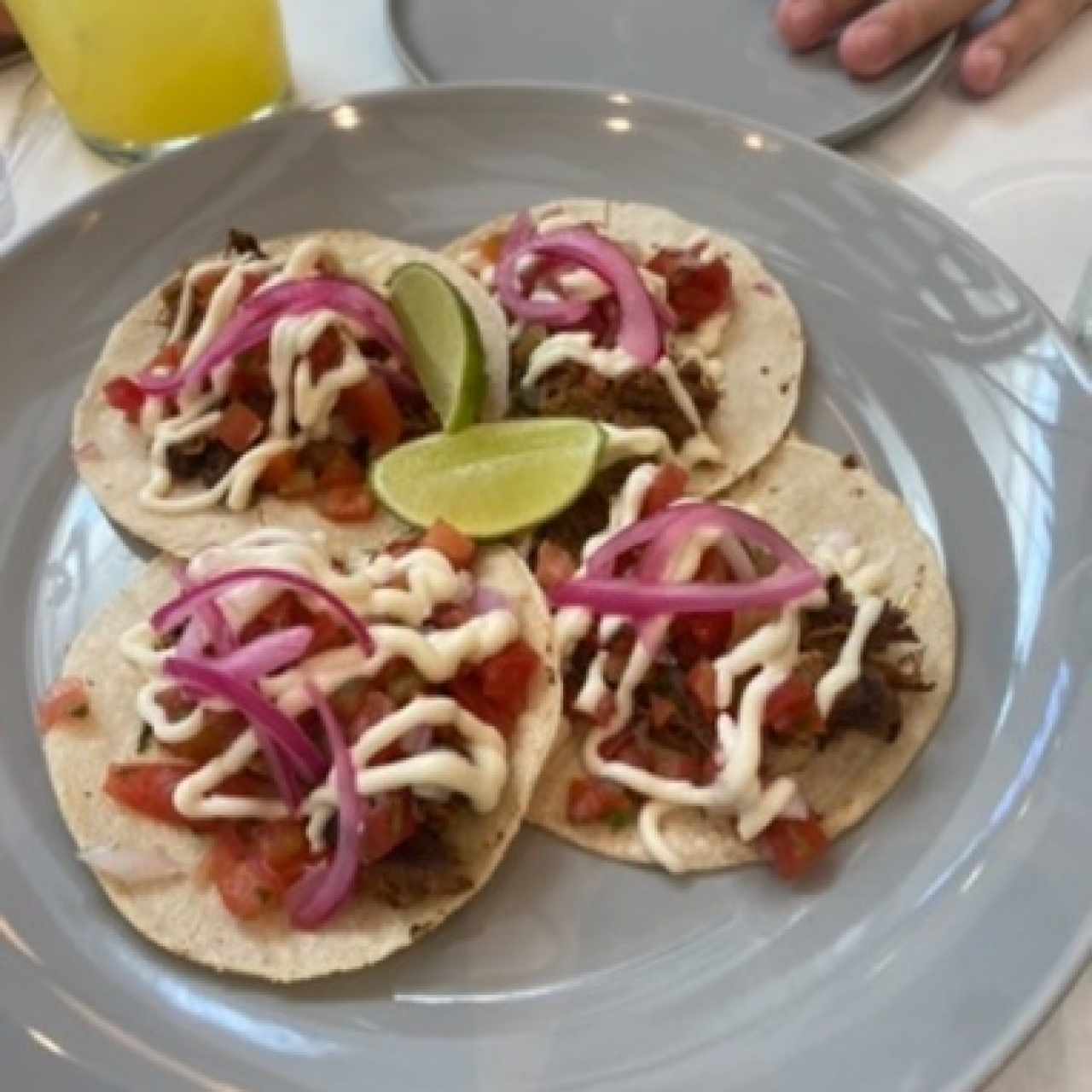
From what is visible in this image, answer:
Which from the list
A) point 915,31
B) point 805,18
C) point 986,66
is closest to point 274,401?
point 805,18

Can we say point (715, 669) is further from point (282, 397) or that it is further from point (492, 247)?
point (492, 247)

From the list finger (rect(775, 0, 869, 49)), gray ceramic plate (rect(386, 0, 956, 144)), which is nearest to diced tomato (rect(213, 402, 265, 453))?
gray ceramic plate (rect(386, 0, 956, 144))

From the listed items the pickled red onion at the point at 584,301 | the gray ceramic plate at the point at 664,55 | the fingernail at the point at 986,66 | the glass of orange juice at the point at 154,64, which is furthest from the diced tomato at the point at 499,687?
the fingernail at the point at 986,66

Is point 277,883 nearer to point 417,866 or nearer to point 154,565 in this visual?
point 417,866

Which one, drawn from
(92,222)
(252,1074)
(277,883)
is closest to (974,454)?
(277,883)

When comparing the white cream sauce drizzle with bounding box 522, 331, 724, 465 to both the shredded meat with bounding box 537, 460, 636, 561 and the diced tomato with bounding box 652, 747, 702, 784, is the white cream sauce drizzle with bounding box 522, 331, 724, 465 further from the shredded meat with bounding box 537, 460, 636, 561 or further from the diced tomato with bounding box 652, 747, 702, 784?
the diced tomato with bounding box 652, 747, 702, 784

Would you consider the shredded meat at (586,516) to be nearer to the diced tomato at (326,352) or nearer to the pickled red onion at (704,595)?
the pickled red onion at (704,595)
